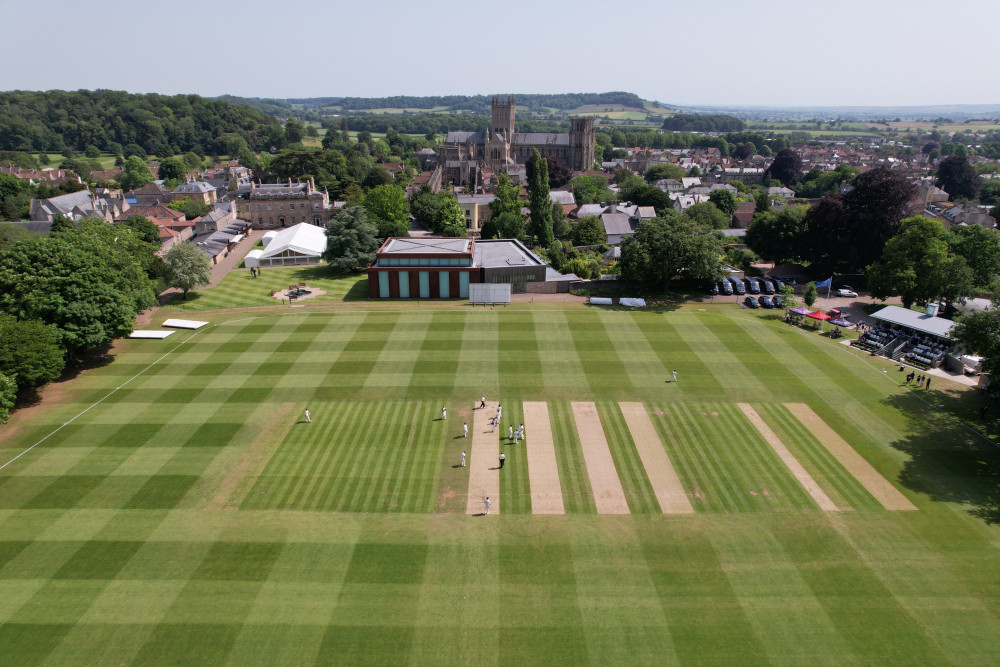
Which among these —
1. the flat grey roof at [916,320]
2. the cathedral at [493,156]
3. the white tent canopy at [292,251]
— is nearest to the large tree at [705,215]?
the flat grey roof at [916,320]

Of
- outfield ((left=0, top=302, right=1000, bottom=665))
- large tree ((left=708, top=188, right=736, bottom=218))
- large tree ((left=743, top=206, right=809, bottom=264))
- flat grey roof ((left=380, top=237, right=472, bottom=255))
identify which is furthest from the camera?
large tree ((left=708, top=188, right=736, bottom=218))

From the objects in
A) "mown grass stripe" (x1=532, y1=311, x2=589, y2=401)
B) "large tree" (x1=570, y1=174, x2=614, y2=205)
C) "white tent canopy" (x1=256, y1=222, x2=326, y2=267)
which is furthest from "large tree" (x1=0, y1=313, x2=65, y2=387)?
"large tree" (x1=570, y1=174, x2=614, y2=205)

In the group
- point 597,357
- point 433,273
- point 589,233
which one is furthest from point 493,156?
point 597,357

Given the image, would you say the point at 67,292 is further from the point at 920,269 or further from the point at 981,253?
the point at 981,253

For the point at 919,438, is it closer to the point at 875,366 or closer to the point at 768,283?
the point at 875,366

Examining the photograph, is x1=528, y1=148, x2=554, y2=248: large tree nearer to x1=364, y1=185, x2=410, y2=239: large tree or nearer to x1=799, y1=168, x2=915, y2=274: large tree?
x1=364, y1=185, x2=410, y2=239: large tree

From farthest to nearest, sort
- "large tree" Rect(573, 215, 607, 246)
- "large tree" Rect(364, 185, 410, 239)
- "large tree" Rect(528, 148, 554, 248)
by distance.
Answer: "large tree" Rect(573, 215, 607, 246)
"large tree" Rect(528, 148, 554, 248)
"large tree" Rect(364, 185, 410, 239)

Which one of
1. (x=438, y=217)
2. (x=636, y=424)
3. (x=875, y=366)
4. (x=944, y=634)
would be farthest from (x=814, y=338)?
(x=438, y=217)
